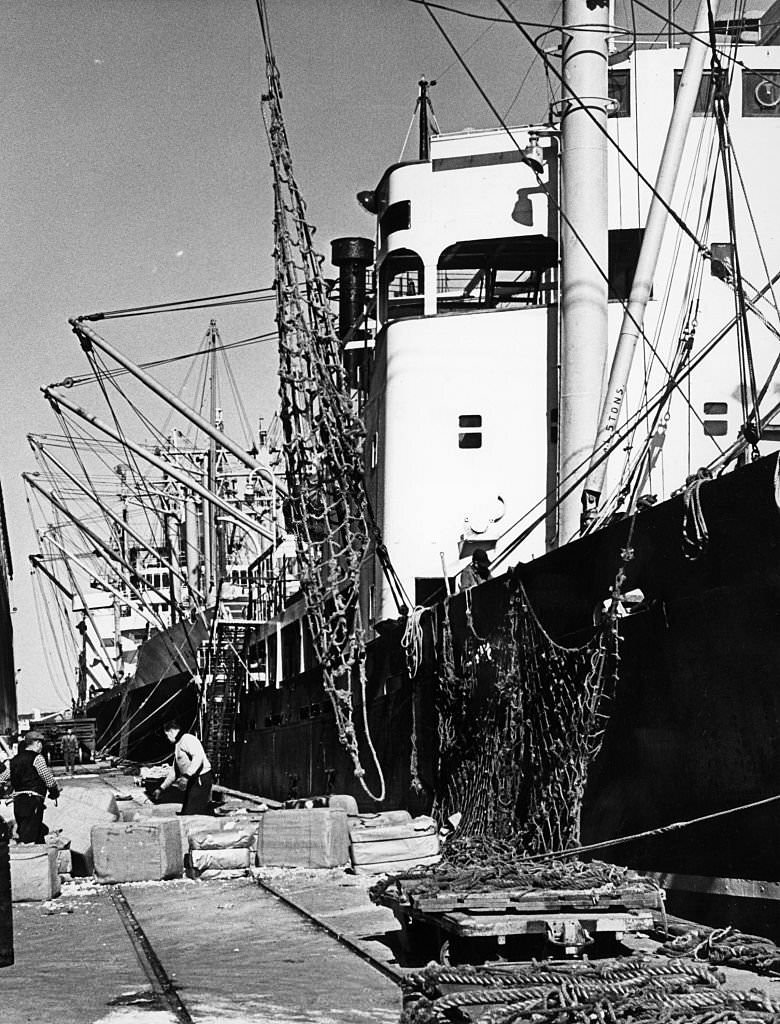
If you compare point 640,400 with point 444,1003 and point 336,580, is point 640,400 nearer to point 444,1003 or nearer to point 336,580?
point 336,580

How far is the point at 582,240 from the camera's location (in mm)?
15781

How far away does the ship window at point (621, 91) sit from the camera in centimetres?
1766

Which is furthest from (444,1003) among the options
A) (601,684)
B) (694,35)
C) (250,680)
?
(250,680)

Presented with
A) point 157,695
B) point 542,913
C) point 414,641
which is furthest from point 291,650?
point 542,913

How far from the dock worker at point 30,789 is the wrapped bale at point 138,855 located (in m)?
1.11

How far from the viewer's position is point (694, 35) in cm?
1306

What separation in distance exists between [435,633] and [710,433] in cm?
460

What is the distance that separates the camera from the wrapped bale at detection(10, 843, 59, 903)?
10969 millimetres

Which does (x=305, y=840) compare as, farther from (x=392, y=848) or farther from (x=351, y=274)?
(x=351, y=274)

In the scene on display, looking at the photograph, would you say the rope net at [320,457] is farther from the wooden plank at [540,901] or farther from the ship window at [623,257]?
the wooden plank at [540,901]

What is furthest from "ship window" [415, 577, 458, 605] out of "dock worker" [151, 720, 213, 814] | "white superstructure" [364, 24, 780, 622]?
"dock worker" [151, 720, 213, 814]

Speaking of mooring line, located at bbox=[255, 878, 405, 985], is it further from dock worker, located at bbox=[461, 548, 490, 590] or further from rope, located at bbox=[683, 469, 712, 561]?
dock worker, located at bbox=[461, 548, 490, 590]

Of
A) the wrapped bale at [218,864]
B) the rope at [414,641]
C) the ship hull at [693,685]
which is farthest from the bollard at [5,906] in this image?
the rope at [414,641]

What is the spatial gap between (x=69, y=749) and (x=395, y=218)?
27.5 metres
